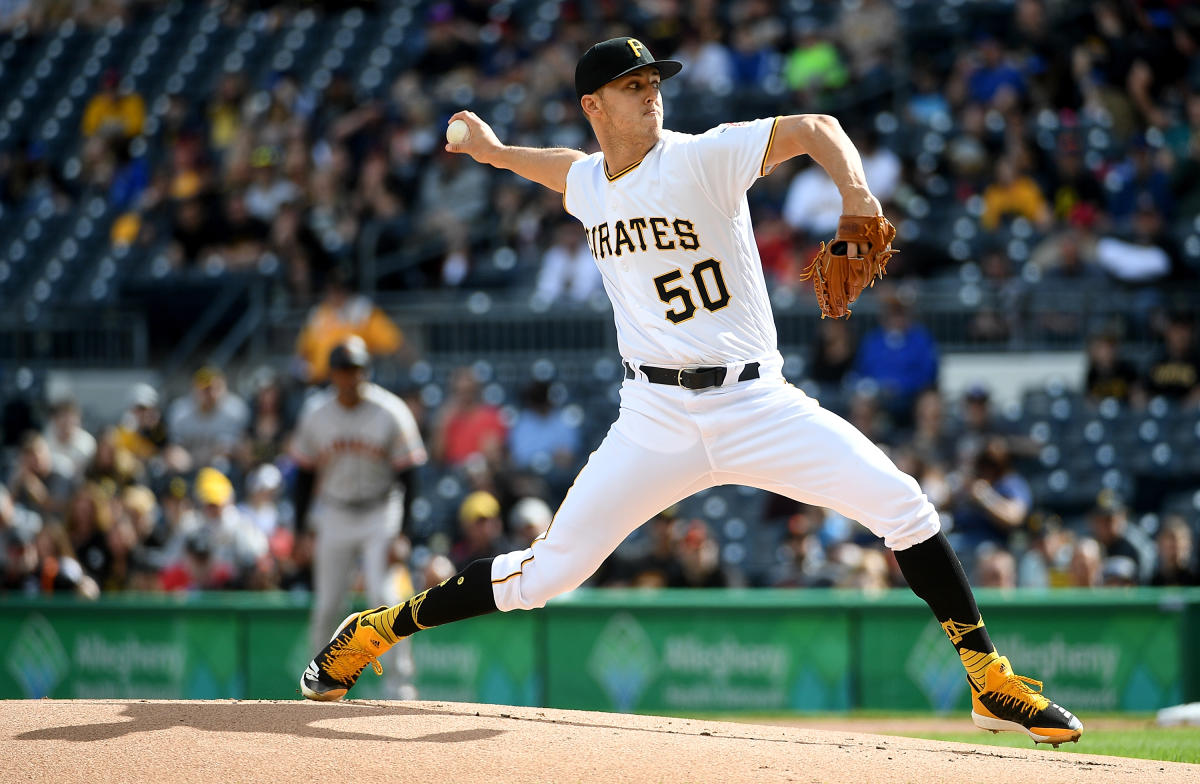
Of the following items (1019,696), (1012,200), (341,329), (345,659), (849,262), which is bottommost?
(1019,696)

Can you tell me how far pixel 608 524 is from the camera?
14.8ft

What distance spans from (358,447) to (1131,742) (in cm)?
422

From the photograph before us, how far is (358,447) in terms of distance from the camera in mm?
8344

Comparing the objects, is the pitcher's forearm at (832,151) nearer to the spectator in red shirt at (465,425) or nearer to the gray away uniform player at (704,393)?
the gray away uniform player at (704,393)

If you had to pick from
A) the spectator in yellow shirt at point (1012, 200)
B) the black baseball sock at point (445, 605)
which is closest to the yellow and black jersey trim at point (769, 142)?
the black baseball sock at point (445, 605)

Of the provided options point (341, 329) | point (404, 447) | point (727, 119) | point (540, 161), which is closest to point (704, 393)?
point (540, 161)

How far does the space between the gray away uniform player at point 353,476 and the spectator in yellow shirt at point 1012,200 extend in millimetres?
5717

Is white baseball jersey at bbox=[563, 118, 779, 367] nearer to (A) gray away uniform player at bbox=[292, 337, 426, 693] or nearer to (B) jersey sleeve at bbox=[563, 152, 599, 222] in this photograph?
(B) jersey sleeve at bbox=[563, 152, 599, 222]

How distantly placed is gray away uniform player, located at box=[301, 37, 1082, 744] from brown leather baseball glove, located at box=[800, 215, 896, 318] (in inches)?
8.4

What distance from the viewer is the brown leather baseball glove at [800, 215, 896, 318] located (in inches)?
162

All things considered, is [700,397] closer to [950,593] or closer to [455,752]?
[950,593]

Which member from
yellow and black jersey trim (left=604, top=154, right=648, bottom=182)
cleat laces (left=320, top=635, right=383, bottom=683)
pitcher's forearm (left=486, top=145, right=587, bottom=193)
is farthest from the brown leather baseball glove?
cleat laces (left=320, top=635, right=383, bottom=683)

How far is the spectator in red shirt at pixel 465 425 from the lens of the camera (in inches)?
457

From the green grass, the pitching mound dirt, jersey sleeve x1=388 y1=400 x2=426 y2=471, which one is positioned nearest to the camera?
the pitching mound dirt
